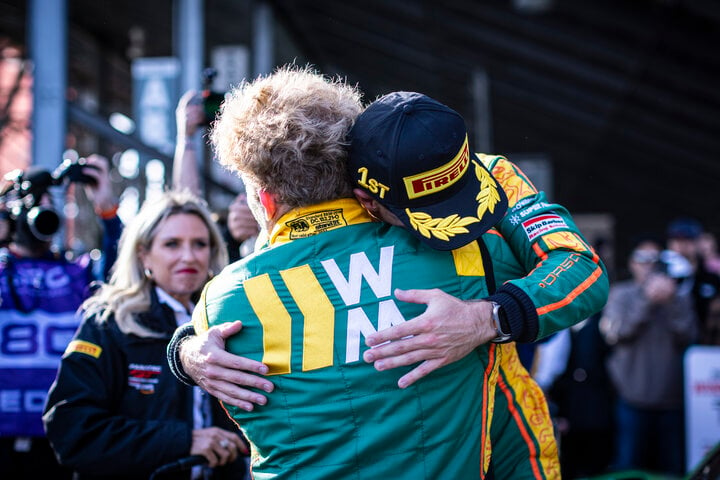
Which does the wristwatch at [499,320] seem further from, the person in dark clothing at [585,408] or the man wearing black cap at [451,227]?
the person in dark clothing at [585,408]

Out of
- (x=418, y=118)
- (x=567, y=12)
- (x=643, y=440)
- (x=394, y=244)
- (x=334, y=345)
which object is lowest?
(x=643, y=440)

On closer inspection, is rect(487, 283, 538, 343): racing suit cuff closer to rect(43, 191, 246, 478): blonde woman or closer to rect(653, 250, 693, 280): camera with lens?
rect(43, 191, 246, 478): blonde woman

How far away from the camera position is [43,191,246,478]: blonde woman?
8.46 feet

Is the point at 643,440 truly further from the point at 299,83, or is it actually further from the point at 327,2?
the point at 327,2

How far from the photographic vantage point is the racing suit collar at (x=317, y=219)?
169 centimetres

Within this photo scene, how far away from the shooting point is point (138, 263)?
2949mm

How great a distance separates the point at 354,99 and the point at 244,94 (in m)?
0.26

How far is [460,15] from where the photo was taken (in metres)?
9.25

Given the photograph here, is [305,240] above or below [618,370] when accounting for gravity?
above

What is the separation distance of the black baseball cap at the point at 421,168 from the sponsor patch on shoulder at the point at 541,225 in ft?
0.38

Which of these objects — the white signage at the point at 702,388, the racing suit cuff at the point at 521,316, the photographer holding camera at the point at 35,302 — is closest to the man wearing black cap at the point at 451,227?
the racing suit cuff at the point at 521,316

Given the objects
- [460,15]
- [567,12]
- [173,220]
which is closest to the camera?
[173,220]

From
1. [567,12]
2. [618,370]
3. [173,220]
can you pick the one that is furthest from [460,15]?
[173,220]

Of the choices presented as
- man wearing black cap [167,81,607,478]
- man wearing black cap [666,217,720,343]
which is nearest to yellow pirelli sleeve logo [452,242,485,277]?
man wearing black cap [167,81,607,478]
